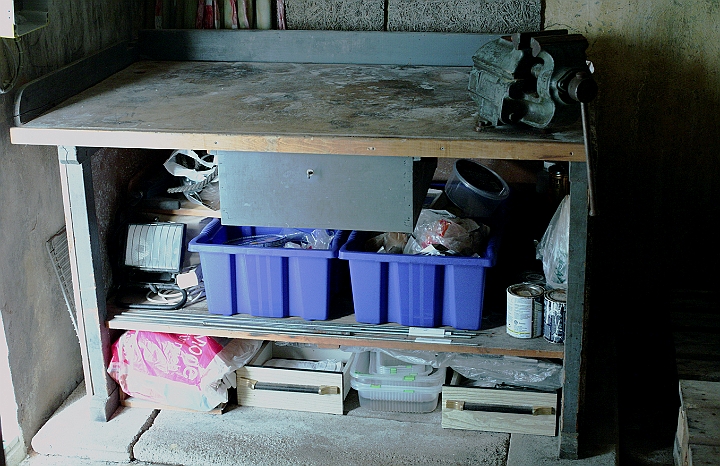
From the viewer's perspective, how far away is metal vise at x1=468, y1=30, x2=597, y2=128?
2191 millimetres

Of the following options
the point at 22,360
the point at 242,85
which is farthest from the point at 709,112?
the point at 22,360

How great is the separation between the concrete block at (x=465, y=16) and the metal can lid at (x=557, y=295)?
109 cm

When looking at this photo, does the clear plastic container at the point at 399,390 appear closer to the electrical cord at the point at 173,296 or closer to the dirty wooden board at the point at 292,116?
the electrical cord at the point at 173,296

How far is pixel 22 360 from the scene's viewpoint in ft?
8.69

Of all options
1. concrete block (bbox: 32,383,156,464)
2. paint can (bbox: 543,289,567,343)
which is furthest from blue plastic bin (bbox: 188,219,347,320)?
paint can (bbox: 543,289,567,343)

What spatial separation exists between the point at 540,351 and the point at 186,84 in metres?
1.49

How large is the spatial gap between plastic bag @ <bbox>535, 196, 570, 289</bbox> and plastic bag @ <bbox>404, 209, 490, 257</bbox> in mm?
221

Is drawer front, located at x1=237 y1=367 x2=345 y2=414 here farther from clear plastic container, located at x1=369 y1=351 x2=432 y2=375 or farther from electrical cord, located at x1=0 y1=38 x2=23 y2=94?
electrical cord, located at x1=0 y1=38 x2=23 y2=94

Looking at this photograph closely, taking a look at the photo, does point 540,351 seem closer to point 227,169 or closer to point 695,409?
point 695,409

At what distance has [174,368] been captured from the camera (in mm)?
2809

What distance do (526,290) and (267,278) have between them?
0.82 metres

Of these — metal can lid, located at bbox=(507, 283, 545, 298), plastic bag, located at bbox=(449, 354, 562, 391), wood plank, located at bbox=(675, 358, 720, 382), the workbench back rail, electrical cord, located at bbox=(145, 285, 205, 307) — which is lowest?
plastic bag, located at bbox=(449, 354, 562, 391)

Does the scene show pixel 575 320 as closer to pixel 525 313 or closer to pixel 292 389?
pixel 525 313

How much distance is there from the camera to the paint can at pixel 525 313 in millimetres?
2574
